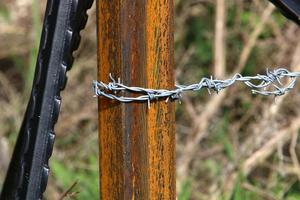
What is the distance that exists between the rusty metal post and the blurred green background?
4.83 feet

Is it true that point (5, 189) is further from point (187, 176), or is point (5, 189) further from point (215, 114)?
point (215, 114)

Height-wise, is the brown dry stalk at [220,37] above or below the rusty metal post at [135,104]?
above

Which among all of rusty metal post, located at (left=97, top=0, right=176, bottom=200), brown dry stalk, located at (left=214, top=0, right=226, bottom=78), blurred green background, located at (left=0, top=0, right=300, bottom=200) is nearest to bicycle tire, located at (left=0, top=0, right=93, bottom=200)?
rusty metal post, located at (left=97, top=0, right=176, bottom=200)

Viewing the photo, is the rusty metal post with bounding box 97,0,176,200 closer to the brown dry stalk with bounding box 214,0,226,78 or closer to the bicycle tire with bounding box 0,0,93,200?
the bicycle tire with bounding box 0,0,93,200

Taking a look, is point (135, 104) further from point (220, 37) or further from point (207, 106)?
point (220, 37)

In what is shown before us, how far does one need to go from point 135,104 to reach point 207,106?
2699mm

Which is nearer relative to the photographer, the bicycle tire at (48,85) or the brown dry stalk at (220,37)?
the bicycle tire at (48,85)

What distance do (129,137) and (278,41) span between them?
3159 millimetres

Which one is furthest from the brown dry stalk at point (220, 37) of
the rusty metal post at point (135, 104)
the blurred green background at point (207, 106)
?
the rusty metal post at point (135, 104)

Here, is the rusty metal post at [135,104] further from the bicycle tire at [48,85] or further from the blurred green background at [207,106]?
the blurred green background at [207,106]

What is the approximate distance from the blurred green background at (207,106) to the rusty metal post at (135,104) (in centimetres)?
147

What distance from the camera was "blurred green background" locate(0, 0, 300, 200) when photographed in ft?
12.1

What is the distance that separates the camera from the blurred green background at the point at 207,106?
12.1 ft

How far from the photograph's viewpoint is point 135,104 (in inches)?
68.0
